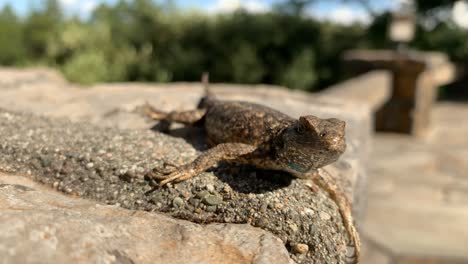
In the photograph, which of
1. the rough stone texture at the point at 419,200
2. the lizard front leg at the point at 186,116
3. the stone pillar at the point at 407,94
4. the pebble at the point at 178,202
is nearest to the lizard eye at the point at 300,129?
the pebble at the point at 178,202

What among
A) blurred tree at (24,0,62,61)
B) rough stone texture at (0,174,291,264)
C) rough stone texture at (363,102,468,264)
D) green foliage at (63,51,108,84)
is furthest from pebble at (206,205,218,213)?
blurred tree at (24,0,62,61)

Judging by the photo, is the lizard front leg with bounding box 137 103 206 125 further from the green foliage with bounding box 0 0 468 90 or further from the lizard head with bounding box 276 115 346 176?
the green foliage with bounding box 0 0 468 90

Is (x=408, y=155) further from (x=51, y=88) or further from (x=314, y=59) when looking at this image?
(x=314, y=59)

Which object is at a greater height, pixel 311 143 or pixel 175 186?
pixel 311 143

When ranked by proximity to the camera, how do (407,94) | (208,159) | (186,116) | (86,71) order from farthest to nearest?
(86,71) → (407,94) → (186,116) → (208,159)

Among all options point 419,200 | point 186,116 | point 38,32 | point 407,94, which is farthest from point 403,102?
point 38,32

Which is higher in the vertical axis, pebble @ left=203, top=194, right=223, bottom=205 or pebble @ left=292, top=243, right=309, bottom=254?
pebble @ left=203, top=194, right=223, bottom=205

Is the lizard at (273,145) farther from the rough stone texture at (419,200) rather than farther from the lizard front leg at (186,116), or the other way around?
the rough stone texture at (419,200)

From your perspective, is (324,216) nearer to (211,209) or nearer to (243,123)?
(211,209)
